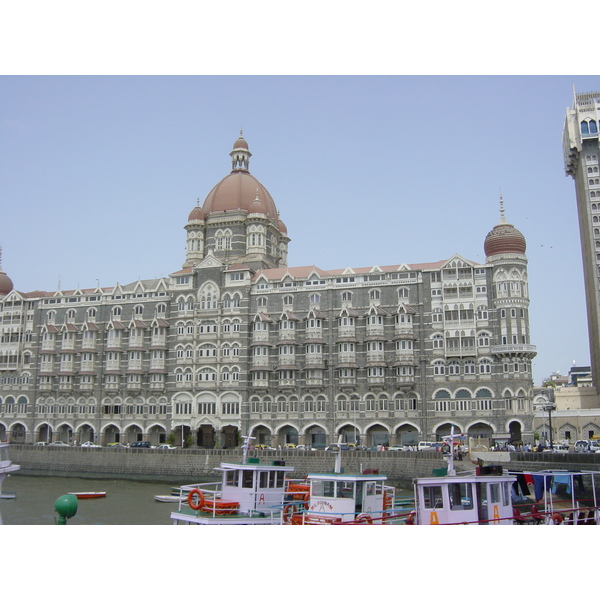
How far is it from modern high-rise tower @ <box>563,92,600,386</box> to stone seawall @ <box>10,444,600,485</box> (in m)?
42.4

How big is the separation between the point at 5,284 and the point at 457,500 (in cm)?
8072

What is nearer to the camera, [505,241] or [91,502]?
[91,502]

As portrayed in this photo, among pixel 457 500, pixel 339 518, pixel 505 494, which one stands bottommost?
pixel 339 518

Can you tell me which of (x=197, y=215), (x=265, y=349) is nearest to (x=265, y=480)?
(x=265, y=349)

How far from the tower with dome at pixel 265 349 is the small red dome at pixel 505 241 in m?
0.18

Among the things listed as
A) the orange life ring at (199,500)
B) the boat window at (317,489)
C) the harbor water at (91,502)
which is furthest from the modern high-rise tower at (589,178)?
the orange life ring at (199,500)

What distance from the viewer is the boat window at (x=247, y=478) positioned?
1364 inches

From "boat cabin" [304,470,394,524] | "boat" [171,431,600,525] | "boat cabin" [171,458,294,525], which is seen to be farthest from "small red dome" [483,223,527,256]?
"boat cabin" [304,470,394,524]

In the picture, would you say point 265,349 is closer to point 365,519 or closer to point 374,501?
point 374,501

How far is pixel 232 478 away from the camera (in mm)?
34812

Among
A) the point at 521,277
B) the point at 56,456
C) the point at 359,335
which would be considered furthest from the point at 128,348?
the point at 521,277

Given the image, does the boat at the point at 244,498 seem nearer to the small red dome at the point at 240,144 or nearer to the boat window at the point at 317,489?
the boat window at the point at 317,489

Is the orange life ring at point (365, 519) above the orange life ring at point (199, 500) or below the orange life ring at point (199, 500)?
below

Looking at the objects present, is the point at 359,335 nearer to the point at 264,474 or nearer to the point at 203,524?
the point at 264,474
